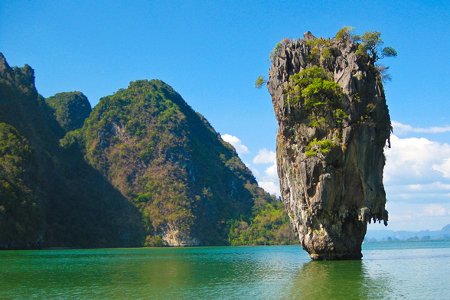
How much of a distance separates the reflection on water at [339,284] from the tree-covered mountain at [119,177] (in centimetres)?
7534

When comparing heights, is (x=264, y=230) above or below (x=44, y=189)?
below

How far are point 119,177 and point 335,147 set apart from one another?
135196mm

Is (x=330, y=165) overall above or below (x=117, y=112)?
below

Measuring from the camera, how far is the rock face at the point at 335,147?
42.1m

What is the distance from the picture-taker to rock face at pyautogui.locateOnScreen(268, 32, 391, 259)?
1658 inches

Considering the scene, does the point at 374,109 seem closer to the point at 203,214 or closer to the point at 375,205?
the point at 375,205

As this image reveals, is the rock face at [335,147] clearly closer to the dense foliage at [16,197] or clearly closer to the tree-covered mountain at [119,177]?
A: the dense foliage at [16,197]

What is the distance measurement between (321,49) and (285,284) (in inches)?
943

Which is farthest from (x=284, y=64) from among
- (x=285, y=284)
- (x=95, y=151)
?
(x=95, y=151)

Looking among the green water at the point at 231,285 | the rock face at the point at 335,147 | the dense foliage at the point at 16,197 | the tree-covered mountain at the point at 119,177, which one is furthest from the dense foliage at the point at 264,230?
the green water at the point at 231,285

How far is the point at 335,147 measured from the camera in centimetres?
4178

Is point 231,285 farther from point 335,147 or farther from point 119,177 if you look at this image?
point 119,177

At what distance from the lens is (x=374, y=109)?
144 ft

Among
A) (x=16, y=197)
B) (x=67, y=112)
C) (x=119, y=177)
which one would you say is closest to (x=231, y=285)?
(x=16, y=197)
